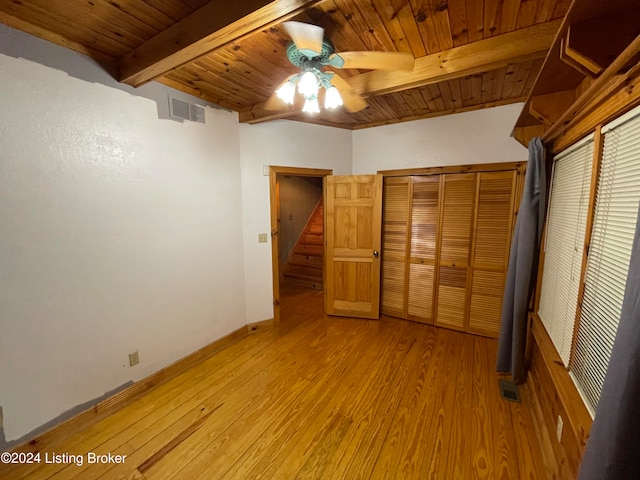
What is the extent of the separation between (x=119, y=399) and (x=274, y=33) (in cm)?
262

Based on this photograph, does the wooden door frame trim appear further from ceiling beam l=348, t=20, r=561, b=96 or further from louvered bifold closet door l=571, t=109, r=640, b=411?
louvered bifold closet door l=571, t=109, r=640, b=411

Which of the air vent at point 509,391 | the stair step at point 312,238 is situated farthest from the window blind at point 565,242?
the stair step at point 312,238

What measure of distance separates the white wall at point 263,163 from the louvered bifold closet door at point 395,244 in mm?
864

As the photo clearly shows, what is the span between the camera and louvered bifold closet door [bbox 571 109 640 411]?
977 millimetres

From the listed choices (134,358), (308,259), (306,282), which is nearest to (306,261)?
Answer: (308,259)

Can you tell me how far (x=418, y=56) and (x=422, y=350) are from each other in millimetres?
2477

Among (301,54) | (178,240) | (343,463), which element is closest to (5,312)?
(178,240)

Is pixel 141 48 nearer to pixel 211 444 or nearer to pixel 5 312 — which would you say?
pixel 5 312

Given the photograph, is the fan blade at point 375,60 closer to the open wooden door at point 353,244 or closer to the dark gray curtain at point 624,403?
the dark gray curtain at point 624,403

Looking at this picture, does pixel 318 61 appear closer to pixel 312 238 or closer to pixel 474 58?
pixel 474 58

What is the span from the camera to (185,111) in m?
2.19

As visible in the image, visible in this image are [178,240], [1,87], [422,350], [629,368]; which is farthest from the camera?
[422,350]

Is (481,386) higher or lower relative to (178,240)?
lower

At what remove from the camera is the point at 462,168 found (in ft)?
9.01
